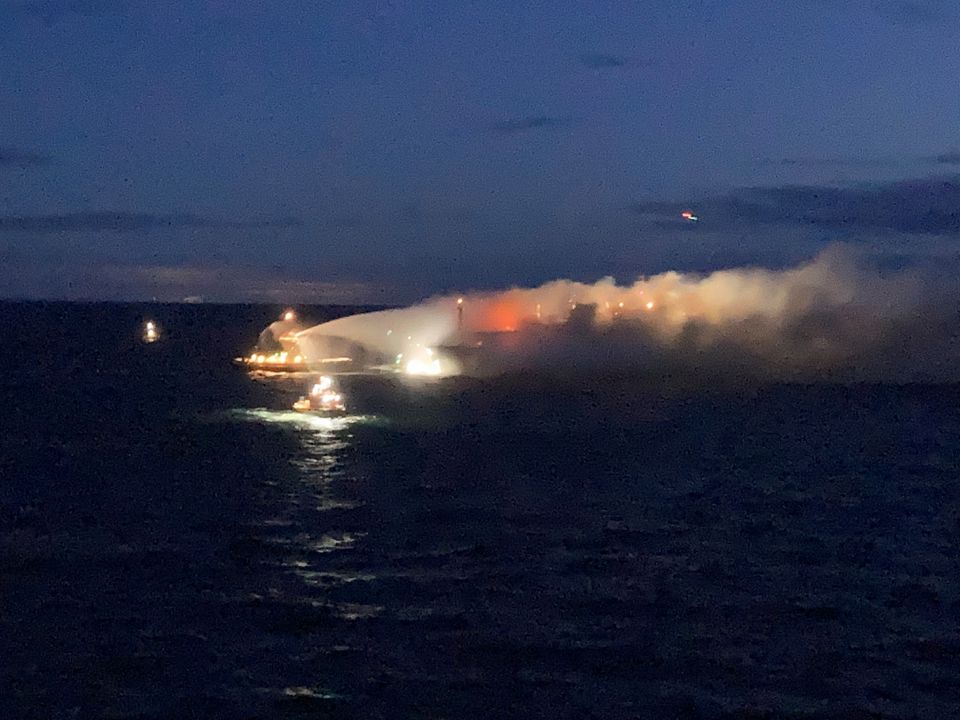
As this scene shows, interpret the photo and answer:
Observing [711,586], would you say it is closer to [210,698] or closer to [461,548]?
[461,548]

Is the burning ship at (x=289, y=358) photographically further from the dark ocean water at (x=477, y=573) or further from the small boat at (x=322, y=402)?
the dark ocean water at (x=477, y=573)

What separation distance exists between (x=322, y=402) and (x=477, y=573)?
54.7 metres

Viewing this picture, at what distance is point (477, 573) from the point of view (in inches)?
1419

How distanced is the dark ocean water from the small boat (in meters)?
10.00

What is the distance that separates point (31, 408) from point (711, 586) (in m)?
71.8

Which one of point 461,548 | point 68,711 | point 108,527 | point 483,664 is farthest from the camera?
point 108,527

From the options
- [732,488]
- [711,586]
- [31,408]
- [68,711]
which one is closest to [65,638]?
[68,711]

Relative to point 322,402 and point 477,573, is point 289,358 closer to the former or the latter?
point 322,402

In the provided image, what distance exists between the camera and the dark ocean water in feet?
84.3

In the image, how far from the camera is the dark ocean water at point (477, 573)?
2569cm

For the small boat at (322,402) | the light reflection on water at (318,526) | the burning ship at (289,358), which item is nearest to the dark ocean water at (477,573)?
the light reflection on water at (318,526)

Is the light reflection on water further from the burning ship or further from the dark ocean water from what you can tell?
the burning ship

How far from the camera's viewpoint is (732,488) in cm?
5434

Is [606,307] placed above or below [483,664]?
above
